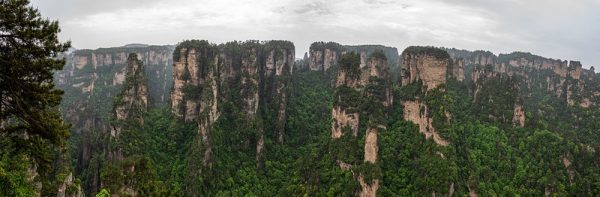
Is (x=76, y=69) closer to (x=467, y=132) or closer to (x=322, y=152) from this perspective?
(x=322, y=152)

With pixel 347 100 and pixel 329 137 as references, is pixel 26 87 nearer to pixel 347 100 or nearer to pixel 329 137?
pixel 347 100

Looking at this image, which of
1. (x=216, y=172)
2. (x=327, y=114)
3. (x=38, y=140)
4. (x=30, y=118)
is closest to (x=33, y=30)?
(x=30, y=118)

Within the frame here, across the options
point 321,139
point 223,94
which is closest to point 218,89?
point 223,94

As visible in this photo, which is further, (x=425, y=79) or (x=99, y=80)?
(x=99, y=80)

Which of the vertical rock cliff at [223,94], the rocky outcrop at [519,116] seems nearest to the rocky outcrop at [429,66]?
the rocky outcrop at [519,116]

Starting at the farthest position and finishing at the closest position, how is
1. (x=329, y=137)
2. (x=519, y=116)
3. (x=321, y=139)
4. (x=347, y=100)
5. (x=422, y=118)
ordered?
1. (x=321, y=139)
2. (x=519, y=116)
3. (x=329, y=137)
4. (x=347, y=100)
5. (x=422, y=118)
